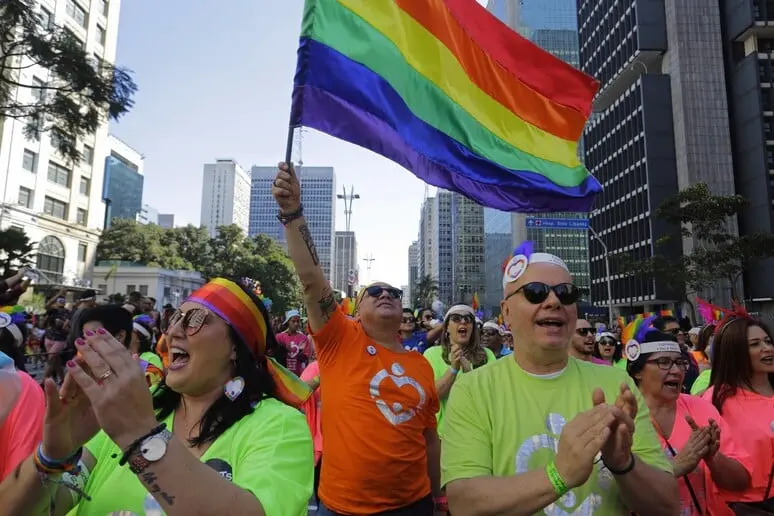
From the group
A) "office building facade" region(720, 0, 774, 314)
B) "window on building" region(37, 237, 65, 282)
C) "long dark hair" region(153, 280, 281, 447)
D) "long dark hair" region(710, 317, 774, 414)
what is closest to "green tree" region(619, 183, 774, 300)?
"office building facade" region(720, 0, 774, 314)

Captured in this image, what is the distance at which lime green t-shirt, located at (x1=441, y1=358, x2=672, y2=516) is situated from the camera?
6.75 ft

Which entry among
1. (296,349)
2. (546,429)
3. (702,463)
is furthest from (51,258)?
(546,429)

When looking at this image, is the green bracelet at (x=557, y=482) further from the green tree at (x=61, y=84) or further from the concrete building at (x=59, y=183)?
the concrete building at (x=59, y=183)

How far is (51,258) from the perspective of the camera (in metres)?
42.6

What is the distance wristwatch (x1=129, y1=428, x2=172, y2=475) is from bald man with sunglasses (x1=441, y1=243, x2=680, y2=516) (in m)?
1.15

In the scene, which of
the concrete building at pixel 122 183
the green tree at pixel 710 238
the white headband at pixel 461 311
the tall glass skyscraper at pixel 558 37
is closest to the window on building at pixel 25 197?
the concrete building at pixel 122 183

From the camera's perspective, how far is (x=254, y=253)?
6206cm

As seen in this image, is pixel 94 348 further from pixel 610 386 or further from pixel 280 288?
pixel 280 288

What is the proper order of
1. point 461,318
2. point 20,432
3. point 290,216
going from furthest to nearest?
1. point 461,318
2. point 290,216
3. point 20,432

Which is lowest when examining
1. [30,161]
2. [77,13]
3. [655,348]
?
[655,348]

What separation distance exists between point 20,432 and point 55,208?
1948 inches

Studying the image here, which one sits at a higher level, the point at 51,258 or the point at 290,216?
the point at 51,258

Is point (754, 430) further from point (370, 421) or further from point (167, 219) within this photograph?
point (167, 219)

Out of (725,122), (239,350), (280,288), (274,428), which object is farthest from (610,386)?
(280,288)
